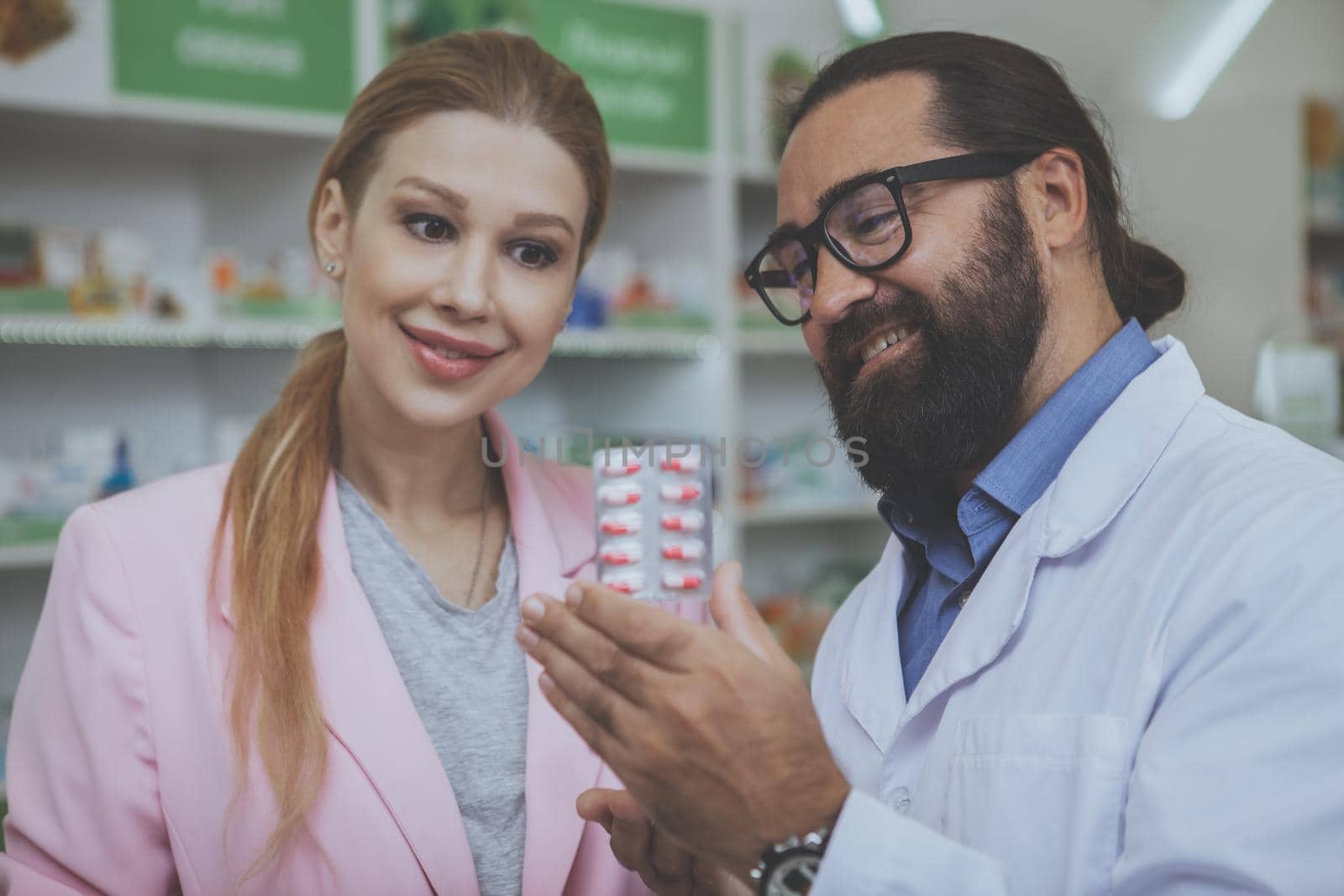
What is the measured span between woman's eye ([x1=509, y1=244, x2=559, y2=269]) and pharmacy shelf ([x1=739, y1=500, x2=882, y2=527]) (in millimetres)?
2180

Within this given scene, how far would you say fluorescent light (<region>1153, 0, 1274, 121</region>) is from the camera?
4207 millimetres

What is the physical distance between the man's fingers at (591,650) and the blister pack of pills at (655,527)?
102 millimetres

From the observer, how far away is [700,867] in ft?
4.02

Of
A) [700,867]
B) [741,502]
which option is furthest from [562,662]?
[741,502]

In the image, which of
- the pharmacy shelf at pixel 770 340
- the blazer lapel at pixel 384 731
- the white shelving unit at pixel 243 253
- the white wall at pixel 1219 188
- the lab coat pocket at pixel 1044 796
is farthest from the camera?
the white wall at pixel 1219 188

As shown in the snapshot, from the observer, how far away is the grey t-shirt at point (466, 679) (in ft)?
4.46

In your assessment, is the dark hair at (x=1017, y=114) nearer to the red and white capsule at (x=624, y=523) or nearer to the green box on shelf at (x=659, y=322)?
the red and white capsule at (x=624, y=523)

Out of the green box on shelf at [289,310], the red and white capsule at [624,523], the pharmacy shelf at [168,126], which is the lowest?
the red and white capsule at [624,523]

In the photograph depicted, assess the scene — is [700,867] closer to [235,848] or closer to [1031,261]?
[235,848]

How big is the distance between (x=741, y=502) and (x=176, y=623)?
8.06 ft

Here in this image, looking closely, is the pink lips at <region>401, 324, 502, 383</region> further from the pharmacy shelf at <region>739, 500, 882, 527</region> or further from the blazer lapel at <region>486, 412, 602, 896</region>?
the pharmacy shelf at <region>739, 500, 882, 527</region>

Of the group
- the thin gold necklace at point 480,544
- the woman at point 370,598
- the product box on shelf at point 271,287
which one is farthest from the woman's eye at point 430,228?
the product box on shelf at point 271,287

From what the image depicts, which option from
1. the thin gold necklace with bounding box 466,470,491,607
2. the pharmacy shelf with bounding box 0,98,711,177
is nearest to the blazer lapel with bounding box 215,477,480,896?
the thin gold necklace with bounding box 466,470,491,607

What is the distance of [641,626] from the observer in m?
0.89
